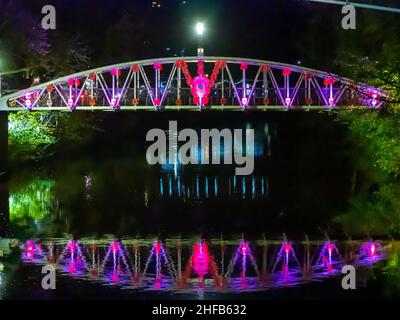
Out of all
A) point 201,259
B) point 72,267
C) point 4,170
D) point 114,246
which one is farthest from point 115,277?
point 4,170

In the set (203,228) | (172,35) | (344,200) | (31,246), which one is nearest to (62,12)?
(172,35)

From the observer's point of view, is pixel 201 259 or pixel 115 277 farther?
pixel 201 259

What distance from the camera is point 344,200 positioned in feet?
129

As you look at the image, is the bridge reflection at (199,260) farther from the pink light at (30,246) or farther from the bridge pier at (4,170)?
the bridge pier at (4,170)

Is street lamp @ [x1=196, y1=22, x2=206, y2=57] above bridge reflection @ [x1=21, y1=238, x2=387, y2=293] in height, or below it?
above

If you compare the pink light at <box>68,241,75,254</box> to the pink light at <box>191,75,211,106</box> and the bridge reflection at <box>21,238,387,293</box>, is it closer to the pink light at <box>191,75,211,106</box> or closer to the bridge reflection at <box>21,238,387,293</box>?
the bridge reflection at <box>21,238,387,293</box>

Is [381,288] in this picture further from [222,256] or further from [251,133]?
[251,133]

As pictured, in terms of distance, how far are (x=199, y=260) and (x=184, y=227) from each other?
328 inches

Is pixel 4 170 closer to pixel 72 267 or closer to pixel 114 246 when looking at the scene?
pixel 114 246

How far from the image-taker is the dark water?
1955 centimetres

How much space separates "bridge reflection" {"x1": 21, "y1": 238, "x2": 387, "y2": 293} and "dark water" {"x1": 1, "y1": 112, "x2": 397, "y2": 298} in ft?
0.10

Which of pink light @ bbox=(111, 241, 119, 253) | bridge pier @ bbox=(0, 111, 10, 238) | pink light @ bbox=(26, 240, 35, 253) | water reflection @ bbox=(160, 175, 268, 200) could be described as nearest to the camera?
pink light @ bbox=(26, 240, 35, 253)

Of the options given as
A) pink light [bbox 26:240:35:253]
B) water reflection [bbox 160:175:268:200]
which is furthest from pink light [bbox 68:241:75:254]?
water reflection [bbox 160:175:268:200]

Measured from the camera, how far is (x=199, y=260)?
22.4 m
